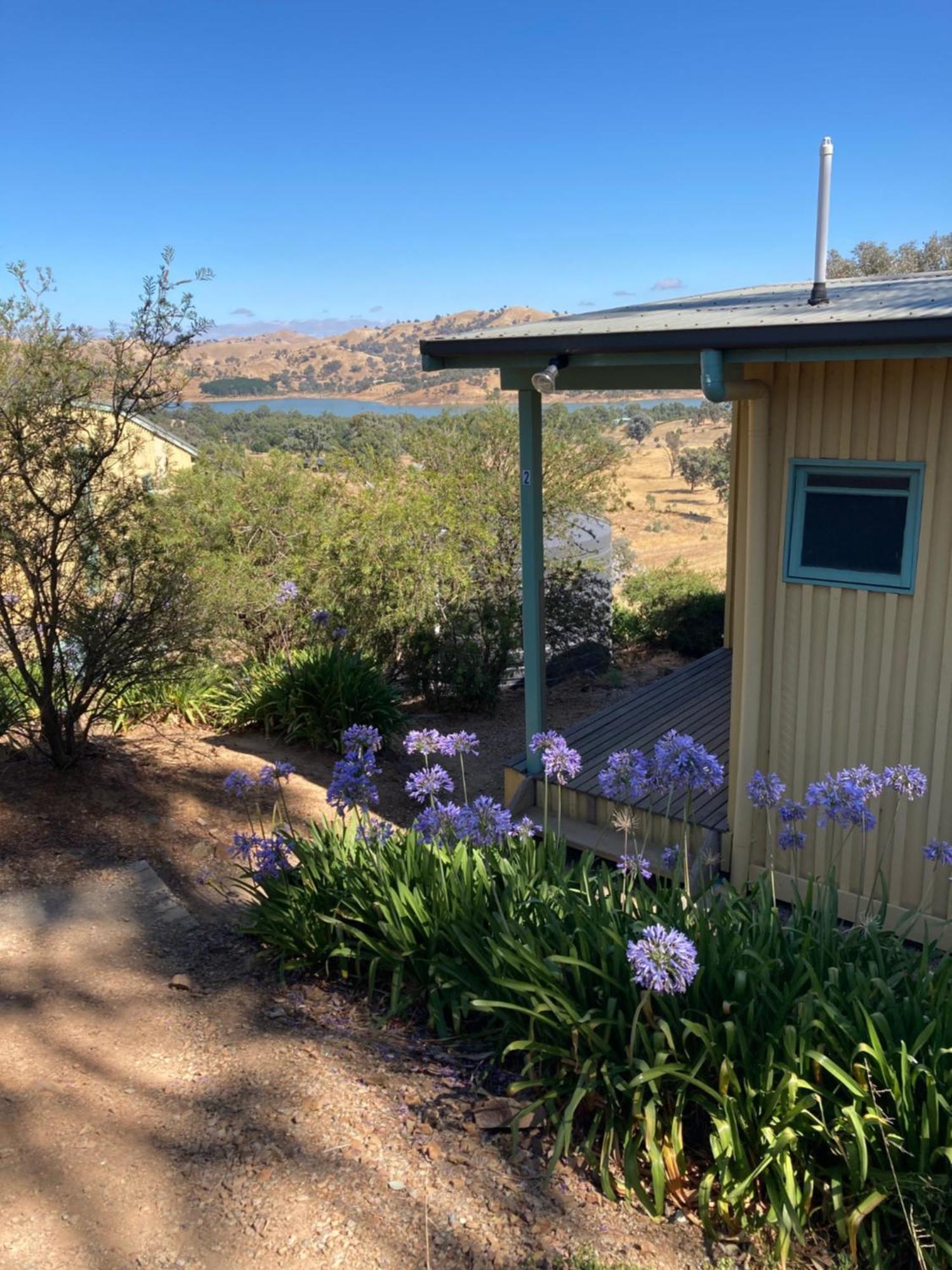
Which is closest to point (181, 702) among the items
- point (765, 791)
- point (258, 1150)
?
point (258, 1150)

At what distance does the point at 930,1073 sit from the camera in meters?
2.50

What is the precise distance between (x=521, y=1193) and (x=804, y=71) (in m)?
40.9

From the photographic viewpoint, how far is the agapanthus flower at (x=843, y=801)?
10.7ft

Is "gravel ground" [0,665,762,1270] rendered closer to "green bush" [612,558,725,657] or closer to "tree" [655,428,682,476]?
"green bush" [612,558,725,657]

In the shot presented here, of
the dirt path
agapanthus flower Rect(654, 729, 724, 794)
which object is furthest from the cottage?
the dirt path

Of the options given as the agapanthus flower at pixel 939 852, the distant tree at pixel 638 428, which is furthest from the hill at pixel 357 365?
the agapanthus flower at pixel 939 852

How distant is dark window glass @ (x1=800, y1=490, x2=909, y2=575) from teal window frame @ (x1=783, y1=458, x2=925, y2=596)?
0.06 feet

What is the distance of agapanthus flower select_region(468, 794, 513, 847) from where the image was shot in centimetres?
377

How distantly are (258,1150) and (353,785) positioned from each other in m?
1.49

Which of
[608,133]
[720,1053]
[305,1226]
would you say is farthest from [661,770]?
[608,133]

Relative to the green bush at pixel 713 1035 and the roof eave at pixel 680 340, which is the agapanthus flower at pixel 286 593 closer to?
the roof eave at pixel 680 340

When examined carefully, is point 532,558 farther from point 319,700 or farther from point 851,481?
point 319,700

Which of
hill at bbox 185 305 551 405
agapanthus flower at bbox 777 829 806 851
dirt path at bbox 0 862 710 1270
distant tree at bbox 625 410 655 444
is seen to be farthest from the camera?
hill at bbox 185 305 551 405

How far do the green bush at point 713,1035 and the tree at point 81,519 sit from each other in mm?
3278
